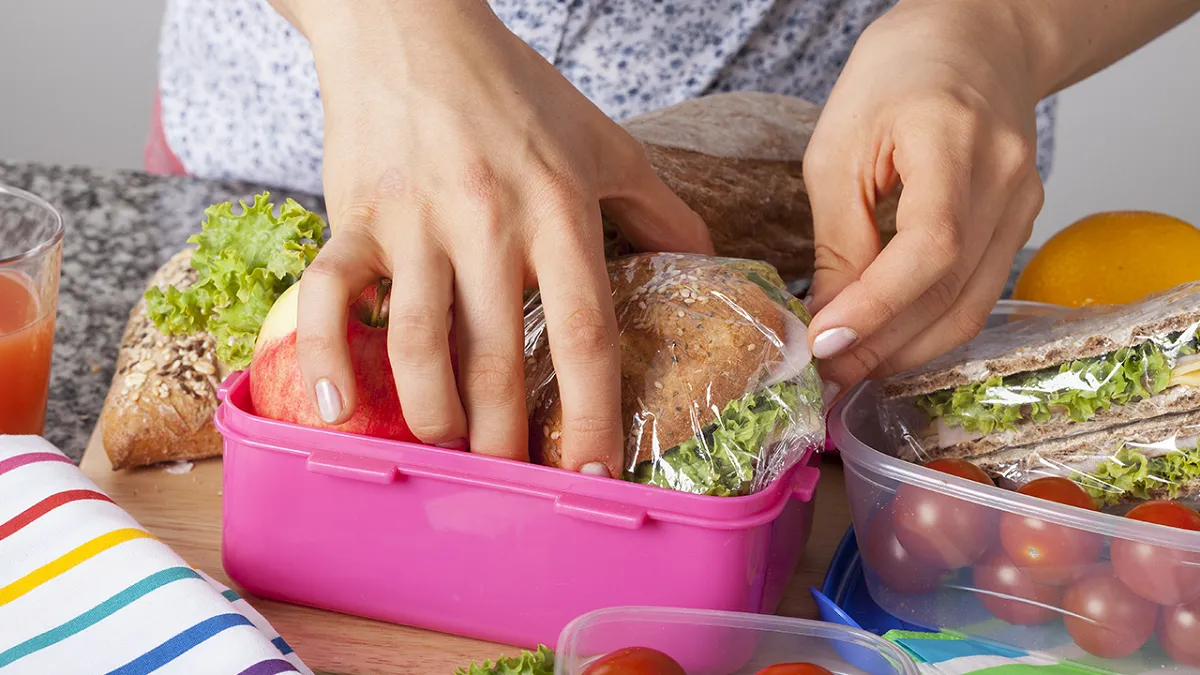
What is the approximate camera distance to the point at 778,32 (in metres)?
1.52

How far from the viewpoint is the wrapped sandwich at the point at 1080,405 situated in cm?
94

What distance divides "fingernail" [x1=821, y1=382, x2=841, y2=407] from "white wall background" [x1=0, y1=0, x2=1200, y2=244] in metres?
2.40

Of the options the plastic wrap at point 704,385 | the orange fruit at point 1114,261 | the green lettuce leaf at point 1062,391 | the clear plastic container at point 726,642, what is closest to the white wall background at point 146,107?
the orange fruit at point 1114,261

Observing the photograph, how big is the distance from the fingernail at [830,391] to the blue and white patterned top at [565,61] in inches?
24.8

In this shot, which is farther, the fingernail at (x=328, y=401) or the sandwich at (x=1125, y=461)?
the sandwich at (x=1125, y=461)

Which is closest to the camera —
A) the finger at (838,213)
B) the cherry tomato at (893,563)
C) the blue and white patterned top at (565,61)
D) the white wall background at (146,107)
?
the cherry tomato at (893,563)

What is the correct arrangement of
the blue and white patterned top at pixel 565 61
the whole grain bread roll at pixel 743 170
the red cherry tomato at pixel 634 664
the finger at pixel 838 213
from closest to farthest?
the red cherry tomato at pixel 634 664, the finger at pixel 838 213, the whole grain bread roll at pixel 743 170, the blue and white patterned top at pixel 565 61

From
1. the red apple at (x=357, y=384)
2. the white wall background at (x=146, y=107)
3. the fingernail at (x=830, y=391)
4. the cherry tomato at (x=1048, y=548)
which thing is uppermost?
the red apple at (x=357, y=384)

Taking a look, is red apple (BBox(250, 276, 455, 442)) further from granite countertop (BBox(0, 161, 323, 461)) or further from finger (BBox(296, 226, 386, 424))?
granite countertop (BBox(0, 161, 323, 461))

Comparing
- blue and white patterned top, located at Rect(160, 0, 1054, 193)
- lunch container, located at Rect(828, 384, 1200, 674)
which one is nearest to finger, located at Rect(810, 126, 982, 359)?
lunch container, located at Rect(828, 384, 1200, 674)

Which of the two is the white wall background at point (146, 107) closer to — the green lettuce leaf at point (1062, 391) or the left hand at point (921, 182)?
the left hand at point (921, 182)

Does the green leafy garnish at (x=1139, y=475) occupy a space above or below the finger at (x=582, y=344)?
below

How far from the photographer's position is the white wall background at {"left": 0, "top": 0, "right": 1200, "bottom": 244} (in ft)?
9.61

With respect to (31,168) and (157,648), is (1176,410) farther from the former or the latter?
(31,168)
